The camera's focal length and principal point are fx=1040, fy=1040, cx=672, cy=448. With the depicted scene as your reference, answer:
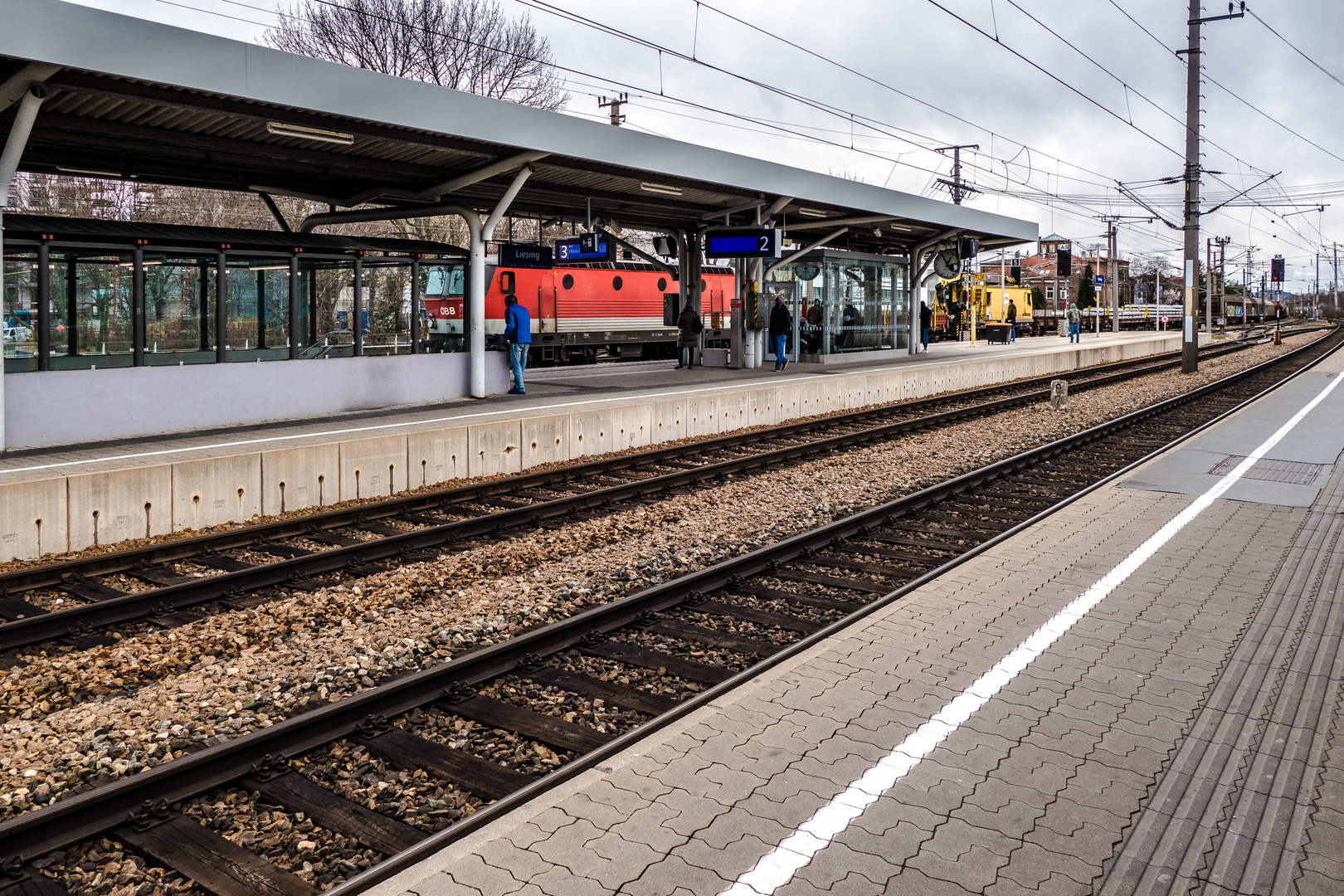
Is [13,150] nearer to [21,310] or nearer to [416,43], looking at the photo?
[21,310]

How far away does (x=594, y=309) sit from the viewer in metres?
34.0

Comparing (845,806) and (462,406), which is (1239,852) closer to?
(845,806)

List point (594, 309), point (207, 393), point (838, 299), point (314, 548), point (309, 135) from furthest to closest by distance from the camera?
point (594, 309)
point (838, 299)
point (207, 393)
point (309, 135)
point (314, 548)

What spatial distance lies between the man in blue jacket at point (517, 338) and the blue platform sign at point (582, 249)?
329 centimetres

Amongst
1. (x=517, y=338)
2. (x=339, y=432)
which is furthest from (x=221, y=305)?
(x=517, y=338)

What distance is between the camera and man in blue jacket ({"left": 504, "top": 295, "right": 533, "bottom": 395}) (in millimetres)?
18672

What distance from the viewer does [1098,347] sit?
34719mm

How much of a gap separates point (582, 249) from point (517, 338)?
4294 millimetres

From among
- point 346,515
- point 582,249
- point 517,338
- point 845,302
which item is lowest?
point 346,515

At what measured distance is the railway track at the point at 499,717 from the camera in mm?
3777

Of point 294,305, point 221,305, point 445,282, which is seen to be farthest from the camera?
point 445,282

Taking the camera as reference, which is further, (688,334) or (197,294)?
(688,334)

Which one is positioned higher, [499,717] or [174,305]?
[174,305]

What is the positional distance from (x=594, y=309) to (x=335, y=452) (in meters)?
23.7
